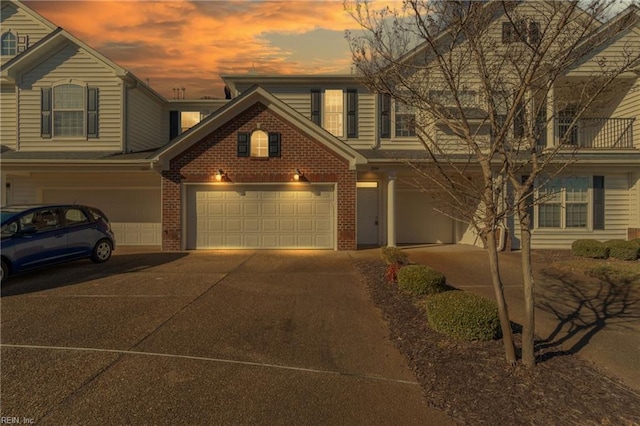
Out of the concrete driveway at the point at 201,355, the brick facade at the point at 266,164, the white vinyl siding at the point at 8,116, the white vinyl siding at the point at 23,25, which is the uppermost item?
the white vinyl siding at the point at 23,25

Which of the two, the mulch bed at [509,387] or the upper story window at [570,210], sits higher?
the upper story window at [570,210]

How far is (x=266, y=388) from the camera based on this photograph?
12.3 ft

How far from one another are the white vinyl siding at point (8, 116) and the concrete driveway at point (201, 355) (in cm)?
961

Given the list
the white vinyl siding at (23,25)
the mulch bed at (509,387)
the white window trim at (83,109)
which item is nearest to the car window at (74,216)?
the white window trim at (83,109)

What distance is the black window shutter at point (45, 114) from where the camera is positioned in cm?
1459

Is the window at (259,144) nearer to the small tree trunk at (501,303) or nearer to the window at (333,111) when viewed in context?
the window at (333,111)

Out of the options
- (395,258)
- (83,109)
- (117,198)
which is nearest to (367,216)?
(395,258)

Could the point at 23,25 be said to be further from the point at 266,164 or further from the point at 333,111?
the point at 333,111

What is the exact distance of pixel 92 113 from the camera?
1472 centimetres

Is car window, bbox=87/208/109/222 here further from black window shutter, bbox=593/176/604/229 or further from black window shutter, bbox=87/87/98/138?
black window shutter, bbox=593/176/604/229

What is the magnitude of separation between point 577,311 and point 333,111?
10976 mm

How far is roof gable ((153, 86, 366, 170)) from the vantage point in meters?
12.5

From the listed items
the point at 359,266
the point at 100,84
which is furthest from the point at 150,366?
the point at 100,84

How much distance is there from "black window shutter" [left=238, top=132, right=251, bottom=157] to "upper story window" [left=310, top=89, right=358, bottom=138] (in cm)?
315
